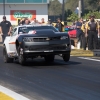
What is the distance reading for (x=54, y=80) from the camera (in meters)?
13.2

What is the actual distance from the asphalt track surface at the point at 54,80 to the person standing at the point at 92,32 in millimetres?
5689

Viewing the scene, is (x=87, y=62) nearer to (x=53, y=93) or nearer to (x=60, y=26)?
(x=53, y=93)

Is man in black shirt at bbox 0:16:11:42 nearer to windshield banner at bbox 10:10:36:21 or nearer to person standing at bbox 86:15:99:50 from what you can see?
person standing at bbox 86:15:99:50

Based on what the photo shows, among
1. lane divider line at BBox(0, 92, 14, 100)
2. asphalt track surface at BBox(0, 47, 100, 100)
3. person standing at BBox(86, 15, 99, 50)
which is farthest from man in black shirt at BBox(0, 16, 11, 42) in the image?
lane divider line at BBox(0, 92, 14, 100)

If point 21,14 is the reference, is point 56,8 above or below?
above

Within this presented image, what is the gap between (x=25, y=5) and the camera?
73.4 m

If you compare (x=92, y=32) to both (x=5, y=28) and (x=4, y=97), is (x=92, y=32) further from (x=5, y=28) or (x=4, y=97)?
(x=4, y=97)

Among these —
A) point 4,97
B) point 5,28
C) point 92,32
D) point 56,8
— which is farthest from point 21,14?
point 4,97

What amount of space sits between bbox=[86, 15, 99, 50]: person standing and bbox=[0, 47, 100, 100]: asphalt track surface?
5.69 m

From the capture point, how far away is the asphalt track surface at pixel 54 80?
10703 millimetres

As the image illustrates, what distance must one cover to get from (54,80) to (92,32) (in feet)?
37.5

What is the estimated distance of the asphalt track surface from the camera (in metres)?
10.7

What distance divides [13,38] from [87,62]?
2762 millimetres

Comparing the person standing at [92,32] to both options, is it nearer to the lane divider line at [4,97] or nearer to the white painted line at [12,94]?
the white painted line at [12,94]
